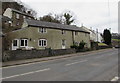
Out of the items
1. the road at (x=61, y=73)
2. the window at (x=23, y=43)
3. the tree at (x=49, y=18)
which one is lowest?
the road at (x=61, y=73)

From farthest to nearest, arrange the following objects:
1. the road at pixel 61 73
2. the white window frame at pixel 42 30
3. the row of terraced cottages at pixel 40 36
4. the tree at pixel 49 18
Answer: the tree at pixel 49 18 → the white window frame at pixel 42 30 → the row of terraced cottages at pixel 40 36 → the road at pixel 61 73

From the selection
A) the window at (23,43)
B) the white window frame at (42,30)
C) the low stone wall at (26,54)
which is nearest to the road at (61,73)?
the low stone wall at (26,54)

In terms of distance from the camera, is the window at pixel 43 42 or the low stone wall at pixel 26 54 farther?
the window at pixel 43 42

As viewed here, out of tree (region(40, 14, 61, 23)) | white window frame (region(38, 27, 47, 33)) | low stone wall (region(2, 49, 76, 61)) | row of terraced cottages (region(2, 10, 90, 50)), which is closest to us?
low stone wall (region(2, 49, 76, 61))

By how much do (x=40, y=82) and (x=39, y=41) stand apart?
75.3ft

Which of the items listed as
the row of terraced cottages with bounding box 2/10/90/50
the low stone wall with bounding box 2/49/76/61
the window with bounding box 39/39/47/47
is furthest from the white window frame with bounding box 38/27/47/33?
the low stone wall with bounding box 2/49/76/61

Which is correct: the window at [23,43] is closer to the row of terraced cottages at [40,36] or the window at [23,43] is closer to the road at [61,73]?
the row of terraced cottages at [40,36]

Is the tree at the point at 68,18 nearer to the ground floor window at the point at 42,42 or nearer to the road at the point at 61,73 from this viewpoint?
the ground floor window at the point at 42,42

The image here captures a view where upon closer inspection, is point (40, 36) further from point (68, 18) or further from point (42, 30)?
point (68, 18)

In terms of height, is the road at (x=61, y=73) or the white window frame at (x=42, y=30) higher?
the white window frame at (x=42, y=30)

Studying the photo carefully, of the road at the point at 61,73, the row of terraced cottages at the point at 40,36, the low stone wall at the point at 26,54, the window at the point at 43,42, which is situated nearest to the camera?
the road at the point at 61,73

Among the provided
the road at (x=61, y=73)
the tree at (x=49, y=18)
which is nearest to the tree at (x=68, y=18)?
the tree at (x=49, y=18)

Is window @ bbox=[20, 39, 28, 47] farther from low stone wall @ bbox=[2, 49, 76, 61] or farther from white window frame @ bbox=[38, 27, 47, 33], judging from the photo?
low stone wall @ bbox=[2, 49, 76, 61]

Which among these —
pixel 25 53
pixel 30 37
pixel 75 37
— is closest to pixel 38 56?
pixel 25 53
